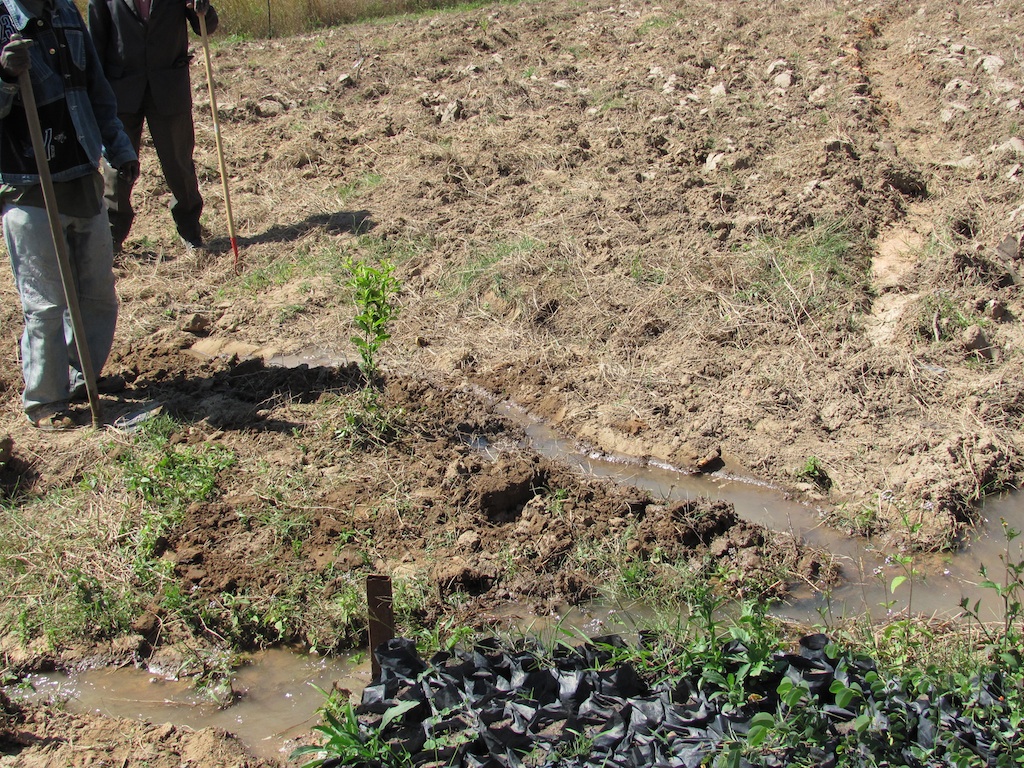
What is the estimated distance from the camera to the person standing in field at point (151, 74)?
609cm

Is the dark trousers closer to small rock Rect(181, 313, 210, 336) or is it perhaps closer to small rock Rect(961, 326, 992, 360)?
small rock Rect(181, 313, 210, 336)

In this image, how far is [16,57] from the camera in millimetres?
4012

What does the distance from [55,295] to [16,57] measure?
1.19m

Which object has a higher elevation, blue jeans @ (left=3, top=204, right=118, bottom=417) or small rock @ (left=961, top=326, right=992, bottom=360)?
blue jeans @ (left=3, top=204, right=118, bottom=417)

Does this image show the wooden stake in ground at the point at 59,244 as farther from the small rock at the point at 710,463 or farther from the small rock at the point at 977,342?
the small rock at the point at 977,342

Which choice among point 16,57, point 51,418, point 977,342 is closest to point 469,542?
point 51,418

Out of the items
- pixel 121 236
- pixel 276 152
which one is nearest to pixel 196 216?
pixel 121 236

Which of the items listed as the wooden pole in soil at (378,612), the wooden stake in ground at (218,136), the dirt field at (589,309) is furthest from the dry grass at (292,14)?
the wooden pole in soil at (378,612)

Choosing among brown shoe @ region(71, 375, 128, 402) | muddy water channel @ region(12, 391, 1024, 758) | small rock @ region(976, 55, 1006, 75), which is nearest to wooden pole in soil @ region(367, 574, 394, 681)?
muddy water channel @ region(12, 391, 1024, 758)

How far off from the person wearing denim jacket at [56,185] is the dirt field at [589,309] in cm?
39

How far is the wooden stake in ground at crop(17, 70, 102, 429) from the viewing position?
4.14 m

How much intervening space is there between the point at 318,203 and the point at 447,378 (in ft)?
9.19

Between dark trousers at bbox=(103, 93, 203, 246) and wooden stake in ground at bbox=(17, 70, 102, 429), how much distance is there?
1.94 m

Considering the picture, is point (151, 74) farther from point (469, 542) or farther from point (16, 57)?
point (469, 542)
